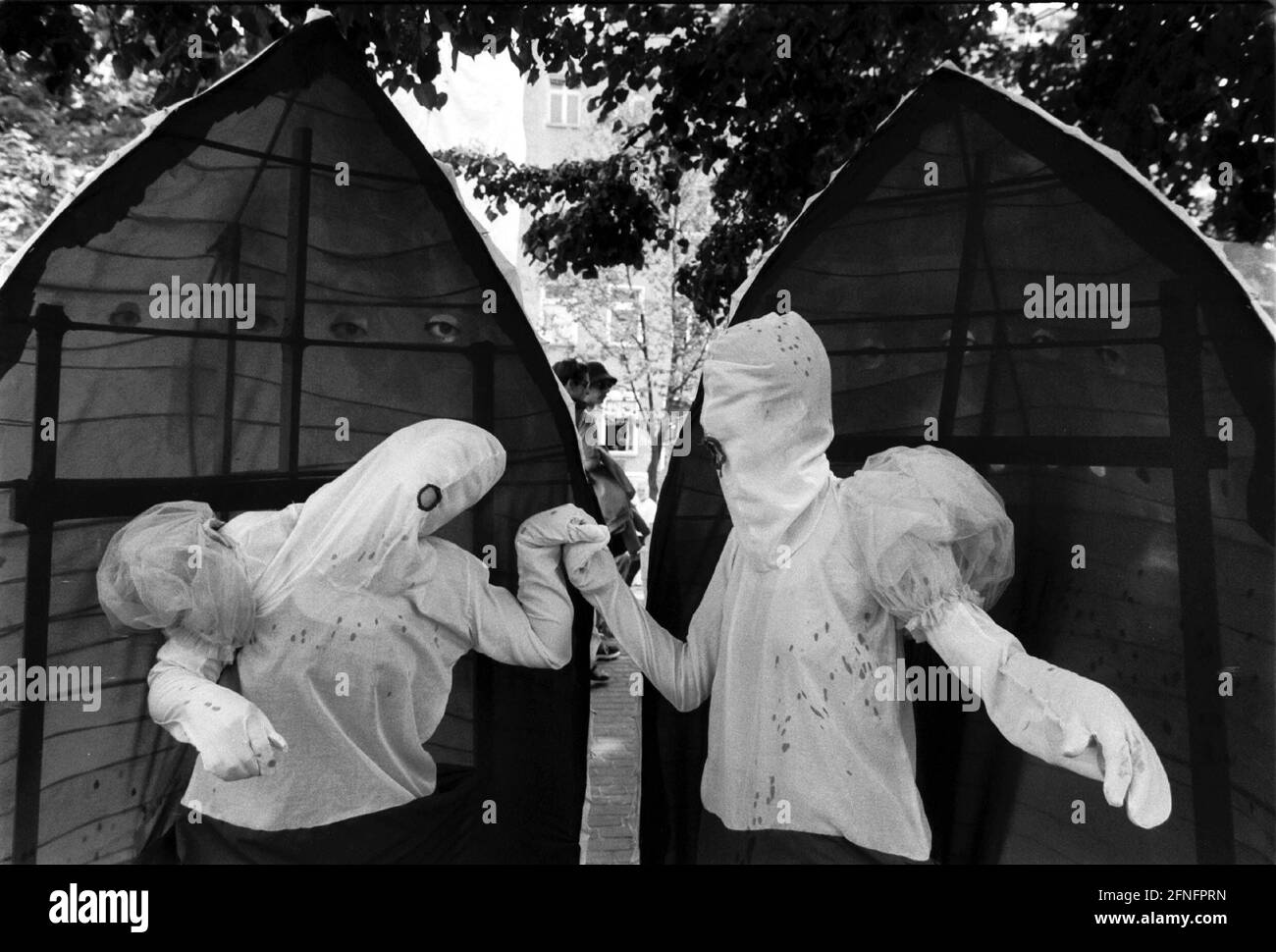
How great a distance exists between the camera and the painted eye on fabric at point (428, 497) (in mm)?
2193

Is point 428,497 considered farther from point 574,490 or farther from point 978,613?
point 978,613

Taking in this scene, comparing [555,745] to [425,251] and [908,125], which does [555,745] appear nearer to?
[425,251]

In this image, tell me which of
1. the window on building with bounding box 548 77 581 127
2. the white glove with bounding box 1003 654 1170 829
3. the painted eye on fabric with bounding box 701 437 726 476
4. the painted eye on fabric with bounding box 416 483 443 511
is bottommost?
the white glove with bounding box 1003 654 1170 829

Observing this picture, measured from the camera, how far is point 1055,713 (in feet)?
6.47

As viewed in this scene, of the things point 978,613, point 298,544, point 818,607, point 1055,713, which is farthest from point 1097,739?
point 298,544

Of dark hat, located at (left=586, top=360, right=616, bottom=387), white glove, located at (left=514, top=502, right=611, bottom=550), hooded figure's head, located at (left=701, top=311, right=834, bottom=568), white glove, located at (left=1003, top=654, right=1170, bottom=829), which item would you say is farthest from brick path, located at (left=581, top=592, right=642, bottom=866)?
white glove, located at (left=1003, top=654, right=1170, bottom=829)

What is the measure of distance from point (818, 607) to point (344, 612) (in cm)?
85

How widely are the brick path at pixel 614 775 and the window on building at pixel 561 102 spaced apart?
1077 millimetres

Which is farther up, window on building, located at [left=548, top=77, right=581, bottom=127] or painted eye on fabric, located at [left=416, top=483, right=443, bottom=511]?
window on building, located at [left=548, top=77, right=581, bottom=127]

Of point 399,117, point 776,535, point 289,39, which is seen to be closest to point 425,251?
point 399,117

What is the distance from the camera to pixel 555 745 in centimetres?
241

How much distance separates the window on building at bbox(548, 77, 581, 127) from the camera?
96.9 inches

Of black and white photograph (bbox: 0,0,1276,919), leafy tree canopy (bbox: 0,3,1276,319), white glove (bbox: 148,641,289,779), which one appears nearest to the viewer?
white glove (bbox: 148,641,289,779)

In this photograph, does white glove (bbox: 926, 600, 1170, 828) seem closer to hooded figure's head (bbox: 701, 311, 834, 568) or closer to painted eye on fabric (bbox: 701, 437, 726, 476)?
hooded figure's head (bbox: 701, 311, 834, 568)
